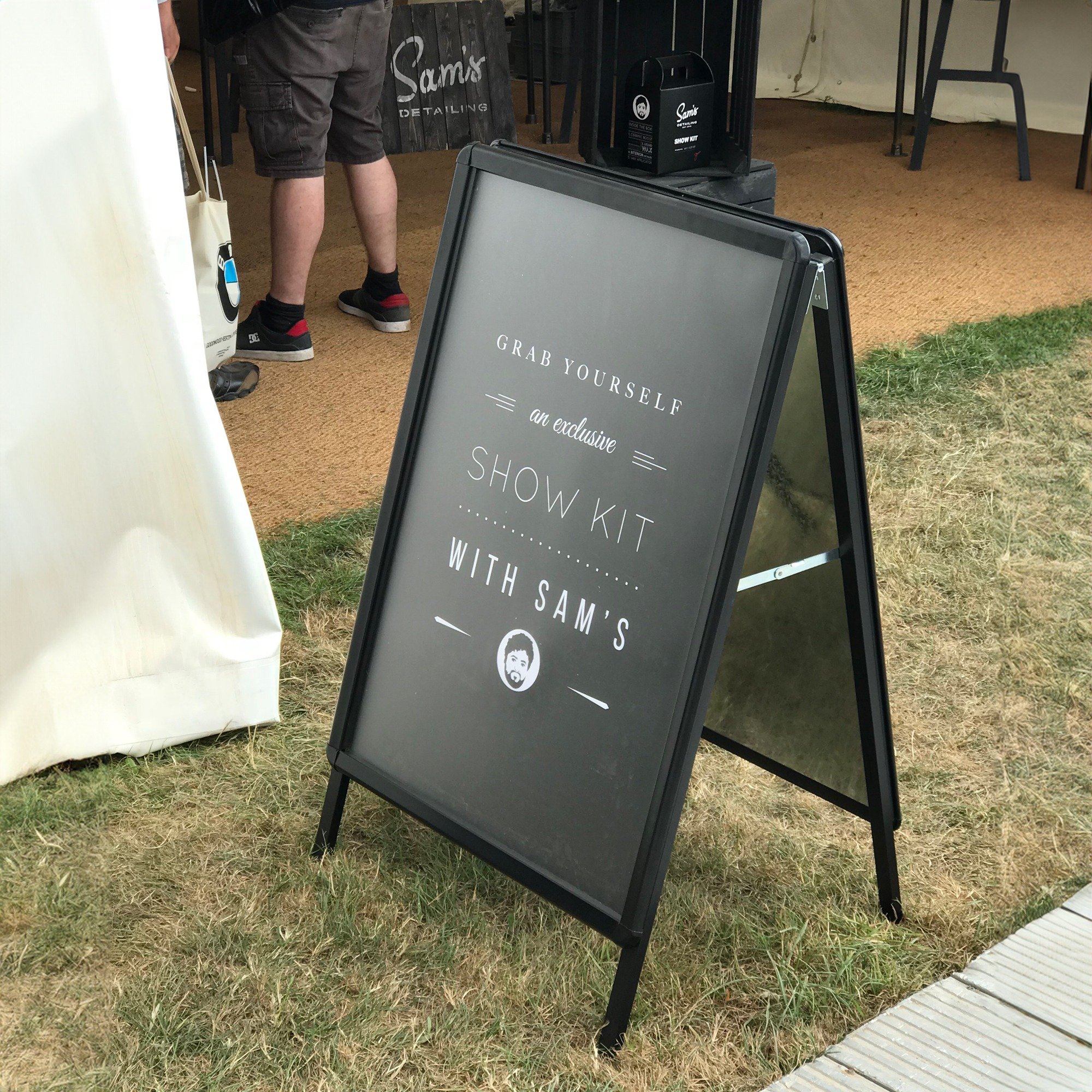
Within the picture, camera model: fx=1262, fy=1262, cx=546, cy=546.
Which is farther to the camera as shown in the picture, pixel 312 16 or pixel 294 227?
pixel 294 227

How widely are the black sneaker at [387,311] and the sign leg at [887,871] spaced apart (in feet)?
8.26

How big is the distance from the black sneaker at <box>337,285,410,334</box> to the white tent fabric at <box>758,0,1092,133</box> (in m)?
3.91

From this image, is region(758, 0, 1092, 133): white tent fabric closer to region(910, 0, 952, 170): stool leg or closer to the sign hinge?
region(910, 0, 952, 170): stool leg

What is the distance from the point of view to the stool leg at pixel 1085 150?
5062 mm

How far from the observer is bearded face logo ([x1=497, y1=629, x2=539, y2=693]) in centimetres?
155

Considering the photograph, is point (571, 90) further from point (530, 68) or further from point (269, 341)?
point (269, 341)

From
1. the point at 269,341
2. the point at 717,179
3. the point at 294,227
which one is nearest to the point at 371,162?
the point at 294,227

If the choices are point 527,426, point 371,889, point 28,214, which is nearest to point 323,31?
point 28,214

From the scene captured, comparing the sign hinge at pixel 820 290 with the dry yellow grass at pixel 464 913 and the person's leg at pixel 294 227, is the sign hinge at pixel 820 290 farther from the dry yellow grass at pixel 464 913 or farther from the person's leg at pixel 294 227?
the person's leg at pixel 294 227

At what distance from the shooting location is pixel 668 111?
3879mm

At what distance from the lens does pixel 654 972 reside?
63.6 inches

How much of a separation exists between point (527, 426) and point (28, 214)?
2.48 feet

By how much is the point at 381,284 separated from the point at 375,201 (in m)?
0.26

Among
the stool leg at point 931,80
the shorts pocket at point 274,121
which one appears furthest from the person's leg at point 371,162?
the stool leg at point 931,80
